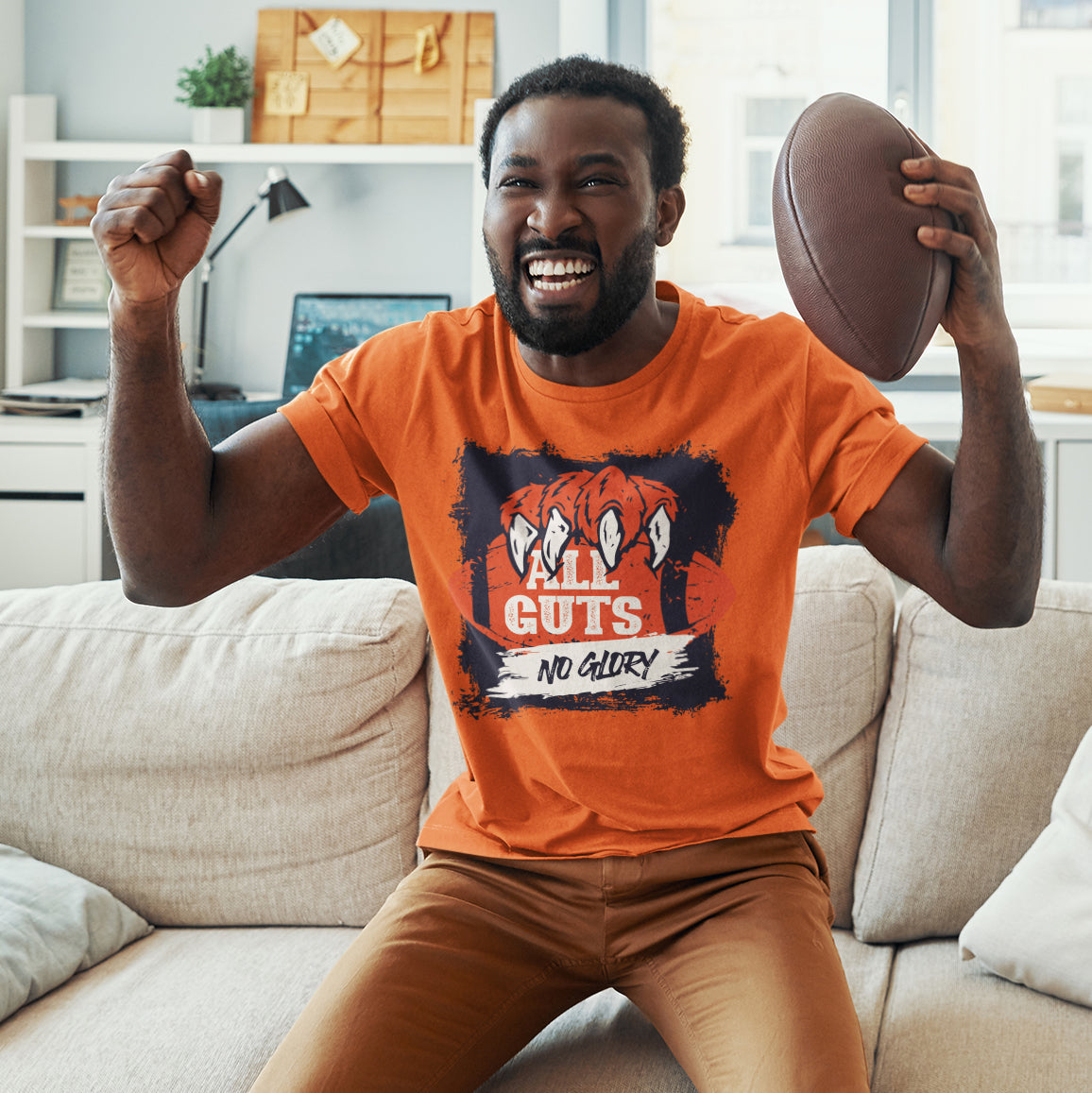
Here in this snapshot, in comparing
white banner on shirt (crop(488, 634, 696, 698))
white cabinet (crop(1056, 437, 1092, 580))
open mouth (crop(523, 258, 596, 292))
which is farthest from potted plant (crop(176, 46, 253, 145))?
white banner on shirt (crop(488, 634, 696, 698))

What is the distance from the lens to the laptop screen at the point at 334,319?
3699 mm

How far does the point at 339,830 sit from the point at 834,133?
0.97m

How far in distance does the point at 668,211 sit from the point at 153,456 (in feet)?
2.03

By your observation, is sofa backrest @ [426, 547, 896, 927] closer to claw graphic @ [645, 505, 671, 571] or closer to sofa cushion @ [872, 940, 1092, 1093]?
sofa cushion @ [872, 940, 1092, 1093]

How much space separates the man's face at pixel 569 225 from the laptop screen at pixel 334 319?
99.1 inches

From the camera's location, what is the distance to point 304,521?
1.22 m

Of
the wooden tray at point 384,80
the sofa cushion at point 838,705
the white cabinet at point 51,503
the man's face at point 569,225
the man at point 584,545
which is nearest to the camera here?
the man at point 584,545

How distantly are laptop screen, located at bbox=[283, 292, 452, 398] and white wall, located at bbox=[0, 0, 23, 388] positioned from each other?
889 millimetres

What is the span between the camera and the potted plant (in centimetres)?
352

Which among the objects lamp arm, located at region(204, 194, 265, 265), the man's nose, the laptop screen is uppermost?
lamp arm, located at region(204, 194, 265, 265)

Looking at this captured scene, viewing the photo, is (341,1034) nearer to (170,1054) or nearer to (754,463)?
(170,1054)

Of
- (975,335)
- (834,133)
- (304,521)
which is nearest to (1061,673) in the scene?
(975,335)

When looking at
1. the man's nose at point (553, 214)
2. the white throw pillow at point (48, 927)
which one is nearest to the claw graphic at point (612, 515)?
the man's nose at point (553, 214)

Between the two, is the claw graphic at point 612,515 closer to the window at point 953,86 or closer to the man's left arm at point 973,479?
the man's left arm at point 973,479
